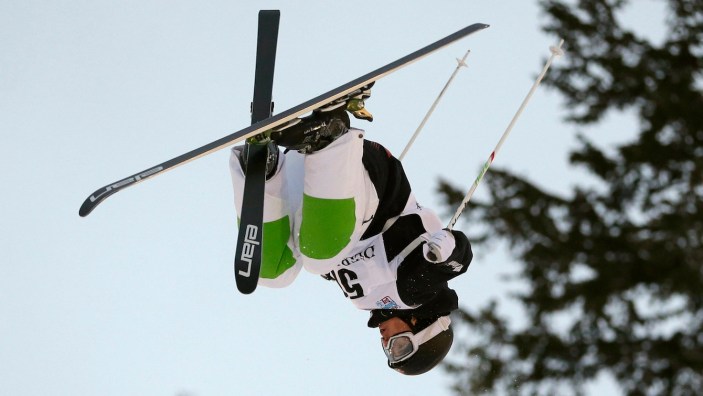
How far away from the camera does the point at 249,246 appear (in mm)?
4070

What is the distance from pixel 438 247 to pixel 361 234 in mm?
355

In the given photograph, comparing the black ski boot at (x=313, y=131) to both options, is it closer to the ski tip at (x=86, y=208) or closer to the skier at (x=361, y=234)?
the skier at (x=361, y=234)

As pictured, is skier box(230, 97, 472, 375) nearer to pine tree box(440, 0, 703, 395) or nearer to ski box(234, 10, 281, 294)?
ski box(234, 10, 281, 294)

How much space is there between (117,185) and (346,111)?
81 cm

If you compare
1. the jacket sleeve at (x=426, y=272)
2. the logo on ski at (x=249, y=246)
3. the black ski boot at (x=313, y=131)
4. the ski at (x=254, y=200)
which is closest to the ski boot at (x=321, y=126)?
the black ski boot at (x=313, y=131)

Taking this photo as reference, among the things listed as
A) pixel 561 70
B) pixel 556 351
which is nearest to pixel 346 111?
pixel 561 70

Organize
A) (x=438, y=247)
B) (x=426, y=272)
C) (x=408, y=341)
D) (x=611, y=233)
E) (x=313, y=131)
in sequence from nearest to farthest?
Result: (x=313, y=131), (x=438, y=247), (x=426, y=272), (x=408, y=341), (x=611, y=233)

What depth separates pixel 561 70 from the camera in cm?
1130

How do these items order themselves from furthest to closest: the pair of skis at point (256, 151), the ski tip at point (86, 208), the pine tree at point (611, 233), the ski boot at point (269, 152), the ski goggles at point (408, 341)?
1. the pine tree at point (611, 233)
2. the ski goggles at point (408, 341)
3. the ski boot at point (269, 152)
4. the pair of skis at point (256, 151)
5. the ski tip at point (86, 208)

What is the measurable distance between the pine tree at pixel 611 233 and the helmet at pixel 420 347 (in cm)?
601

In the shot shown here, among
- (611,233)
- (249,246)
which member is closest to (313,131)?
(249,246)

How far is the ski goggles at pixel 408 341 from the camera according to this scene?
4.80 meters

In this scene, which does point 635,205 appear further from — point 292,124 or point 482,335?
point 292,124

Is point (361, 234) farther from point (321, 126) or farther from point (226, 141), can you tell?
point (226, 141)
